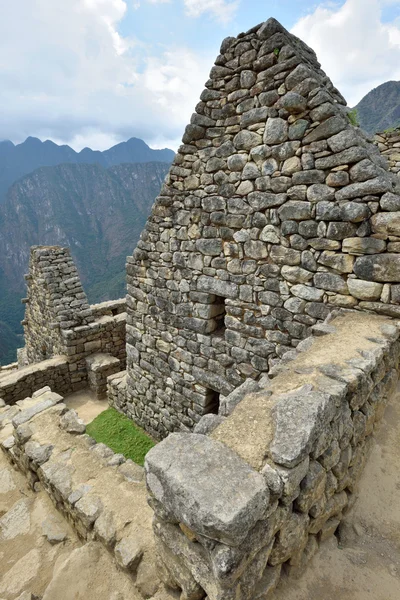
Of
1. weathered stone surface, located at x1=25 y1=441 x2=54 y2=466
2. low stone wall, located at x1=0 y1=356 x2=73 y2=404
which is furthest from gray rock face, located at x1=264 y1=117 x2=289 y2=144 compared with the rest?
low stone wall, located at x1=0 y1=356 x2=73 y2=404

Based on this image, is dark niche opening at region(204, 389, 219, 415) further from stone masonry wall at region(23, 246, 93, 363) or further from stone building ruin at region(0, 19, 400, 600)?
stone masonry wall at region(23, 246, 93, 363)

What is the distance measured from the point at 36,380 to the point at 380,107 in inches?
1540

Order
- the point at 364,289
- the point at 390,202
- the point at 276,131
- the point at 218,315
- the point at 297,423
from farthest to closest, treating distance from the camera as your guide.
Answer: the point at 218,315 < the point at 276,131 < the point at 364,289 < the point at 390,202 < the point at 297,423

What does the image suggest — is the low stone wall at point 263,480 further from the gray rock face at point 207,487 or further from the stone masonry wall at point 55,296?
the stone masonry wall at point 55,296

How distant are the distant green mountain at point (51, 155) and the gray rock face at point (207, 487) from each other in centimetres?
14925

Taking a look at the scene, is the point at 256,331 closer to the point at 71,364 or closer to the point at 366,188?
the point at 366,188

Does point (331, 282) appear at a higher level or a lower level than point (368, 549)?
higher

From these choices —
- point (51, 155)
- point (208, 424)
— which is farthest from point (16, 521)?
point (51, 155)

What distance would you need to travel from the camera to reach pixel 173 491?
1688mm

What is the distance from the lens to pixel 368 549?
230 cm

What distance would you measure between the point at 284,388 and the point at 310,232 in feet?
6.93

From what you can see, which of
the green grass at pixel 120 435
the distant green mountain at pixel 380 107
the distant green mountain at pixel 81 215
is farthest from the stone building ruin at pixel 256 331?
the distant green mountain at pixel 81 215

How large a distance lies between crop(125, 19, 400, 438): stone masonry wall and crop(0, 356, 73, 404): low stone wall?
4.28 metres

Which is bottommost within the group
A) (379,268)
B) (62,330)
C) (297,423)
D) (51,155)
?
(62,330)
